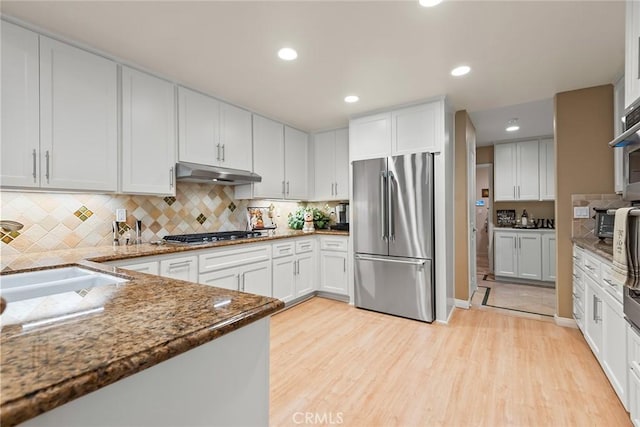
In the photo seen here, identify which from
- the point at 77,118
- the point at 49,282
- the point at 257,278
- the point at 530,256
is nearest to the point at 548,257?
the point at 530,256

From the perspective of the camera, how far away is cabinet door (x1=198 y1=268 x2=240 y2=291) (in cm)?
265

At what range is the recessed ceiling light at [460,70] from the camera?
252cm

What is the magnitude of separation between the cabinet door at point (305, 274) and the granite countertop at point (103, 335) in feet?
8.74

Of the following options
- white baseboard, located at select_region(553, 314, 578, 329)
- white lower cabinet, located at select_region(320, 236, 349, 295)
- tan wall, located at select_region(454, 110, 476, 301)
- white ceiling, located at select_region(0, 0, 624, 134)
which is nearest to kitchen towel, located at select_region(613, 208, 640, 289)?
white ceiling, located at select_region(0, 0, 624, 134)

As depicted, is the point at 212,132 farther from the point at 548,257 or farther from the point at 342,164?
the point at 548,257

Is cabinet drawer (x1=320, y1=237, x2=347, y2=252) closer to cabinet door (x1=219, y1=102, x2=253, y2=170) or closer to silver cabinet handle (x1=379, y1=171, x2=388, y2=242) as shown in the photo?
silver cabinet handle (x1=379, y1=171, x2=388, y2=242)

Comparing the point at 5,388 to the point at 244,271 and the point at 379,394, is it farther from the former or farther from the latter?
the point at 244,271

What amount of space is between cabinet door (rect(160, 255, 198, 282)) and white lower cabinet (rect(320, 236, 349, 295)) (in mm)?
1806

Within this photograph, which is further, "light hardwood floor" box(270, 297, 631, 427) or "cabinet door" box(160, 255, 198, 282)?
"cabinet door" box(160, 255, 198, 282)

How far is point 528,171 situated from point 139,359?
19.3 feet

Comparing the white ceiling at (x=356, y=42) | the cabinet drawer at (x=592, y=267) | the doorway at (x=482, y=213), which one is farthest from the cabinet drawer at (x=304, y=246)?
the doorway at (x=482, y=213)

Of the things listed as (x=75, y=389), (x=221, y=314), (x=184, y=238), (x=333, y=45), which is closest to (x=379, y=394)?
(x=221, y=314)

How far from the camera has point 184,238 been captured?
2.86 m

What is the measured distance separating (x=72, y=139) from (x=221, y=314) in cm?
214
